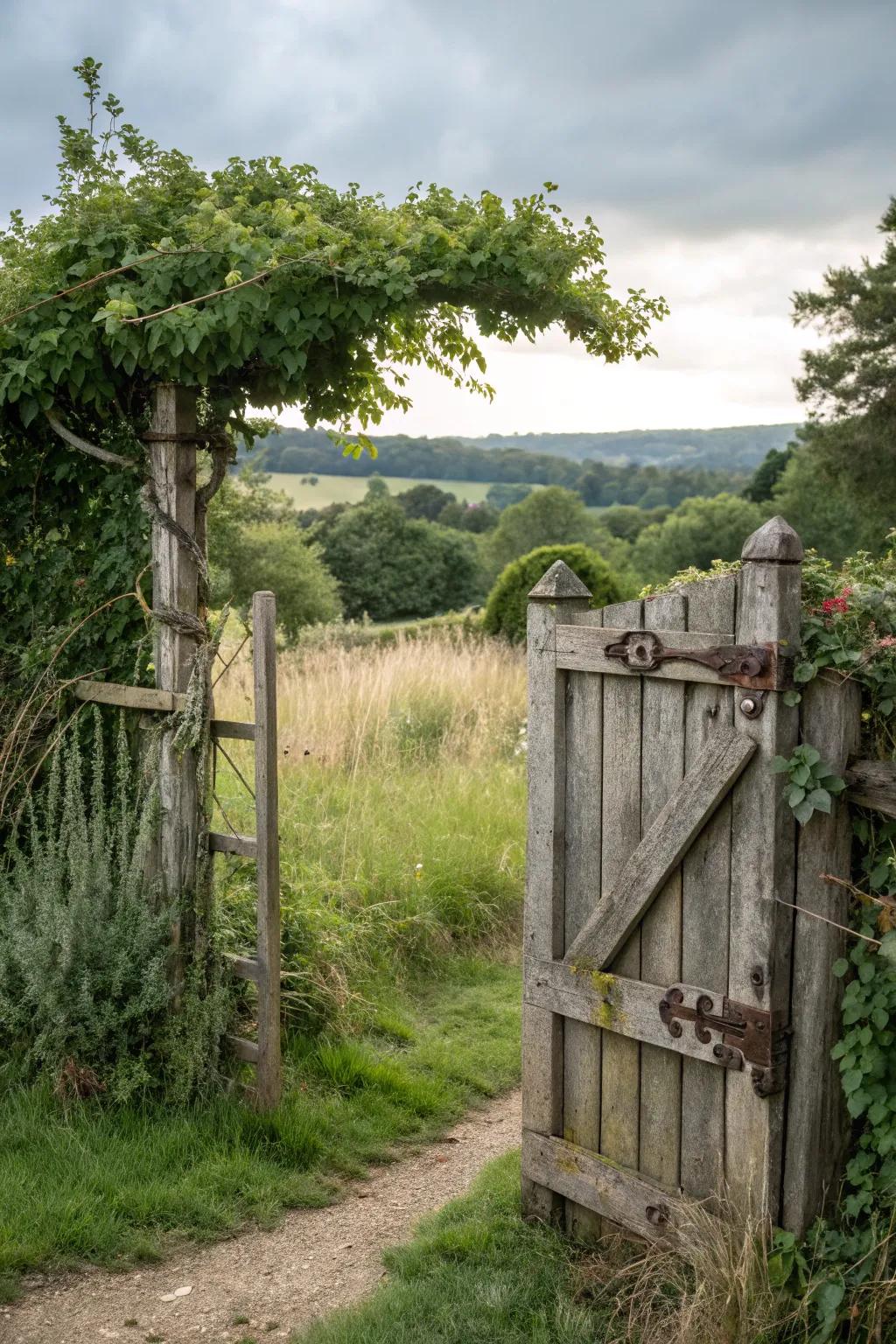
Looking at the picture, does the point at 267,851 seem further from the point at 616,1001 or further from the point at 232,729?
the point at 616,1001

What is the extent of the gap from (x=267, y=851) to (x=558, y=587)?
1.66 metres

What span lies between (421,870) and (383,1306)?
3.31m

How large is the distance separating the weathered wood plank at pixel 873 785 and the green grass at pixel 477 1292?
62.9 inches

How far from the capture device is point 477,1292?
3211 mm

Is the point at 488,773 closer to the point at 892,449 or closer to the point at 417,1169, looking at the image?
the point at 417,1169

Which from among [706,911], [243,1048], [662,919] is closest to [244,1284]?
[243,1048]

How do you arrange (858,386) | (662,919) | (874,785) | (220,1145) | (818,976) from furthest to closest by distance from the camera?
(858,386) < (220,1145) < (662,919) < (818,976) < (874,785)

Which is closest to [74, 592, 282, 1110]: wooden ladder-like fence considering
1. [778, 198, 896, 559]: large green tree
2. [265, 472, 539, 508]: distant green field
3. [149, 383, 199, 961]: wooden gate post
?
[149, 383, 199, 961]: wooden gate post

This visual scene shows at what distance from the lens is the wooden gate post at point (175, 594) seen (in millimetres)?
4492

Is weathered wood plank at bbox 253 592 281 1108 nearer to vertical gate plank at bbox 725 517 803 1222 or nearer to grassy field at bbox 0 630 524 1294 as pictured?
grassy field at bbox 0 630 524 1294

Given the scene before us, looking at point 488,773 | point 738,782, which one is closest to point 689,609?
point 738,782

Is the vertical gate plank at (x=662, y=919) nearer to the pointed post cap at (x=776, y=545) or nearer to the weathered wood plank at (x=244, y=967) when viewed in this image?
the pointed post cap at (x=776, y=545)

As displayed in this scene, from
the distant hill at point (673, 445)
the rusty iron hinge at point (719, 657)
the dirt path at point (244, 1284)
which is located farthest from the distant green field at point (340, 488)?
the rusty iron hinge at point (719, 657)

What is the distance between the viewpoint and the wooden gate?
9.17 feet
